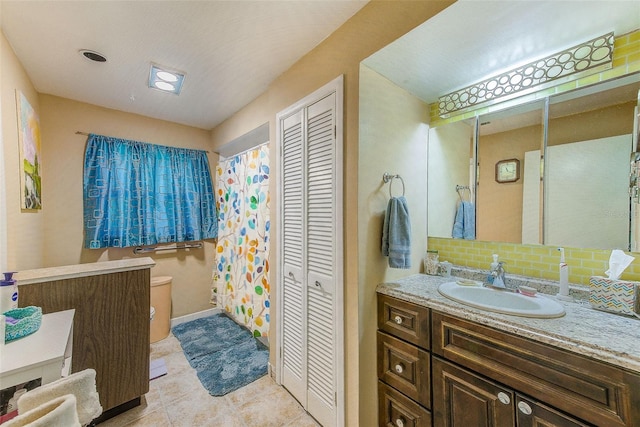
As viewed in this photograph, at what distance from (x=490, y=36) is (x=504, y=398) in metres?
1.56

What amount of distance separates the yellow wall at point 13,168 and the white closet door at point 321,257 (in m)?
1.69

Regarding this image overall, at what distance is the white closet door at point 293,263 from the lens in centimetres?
169

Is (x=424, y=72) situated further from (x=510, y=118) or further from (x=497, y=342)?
(x=497, y=342)

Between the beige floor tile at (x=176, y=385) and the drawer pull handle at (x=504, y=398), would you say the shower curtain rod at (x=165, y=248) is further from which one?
the drawer pull handle at (x=504, y=398)

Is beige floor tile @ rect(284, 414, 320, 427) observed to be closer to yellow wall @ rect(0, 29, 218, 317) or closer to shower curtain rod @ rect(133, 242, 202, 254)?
yellow wall @ rect(0, 29, 218, 317)

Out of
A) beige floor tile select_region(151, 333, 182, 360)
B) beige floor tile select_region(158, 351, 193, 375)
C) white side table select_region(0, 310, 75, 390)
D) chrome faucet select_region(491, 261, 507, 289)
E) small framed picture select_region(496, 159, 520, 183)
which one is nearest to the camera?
white side table select_region(0, 310, 75, 390)

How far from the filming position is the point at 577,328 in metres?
0.87

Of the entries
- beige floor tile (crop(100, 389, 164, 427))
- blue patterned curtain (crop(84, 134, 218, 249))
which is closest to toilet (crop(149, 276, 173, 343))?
blue patterned curtain (crop(84, 134, 218, 249))

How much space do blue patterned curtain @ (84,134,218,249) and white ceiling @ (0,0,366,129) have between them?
0.63 m

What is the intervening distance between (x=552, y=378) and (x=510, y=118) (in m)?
1.30

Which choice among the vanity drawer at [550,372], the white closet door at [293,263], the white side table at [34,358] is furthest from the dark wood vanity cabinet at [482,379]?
the white side table at [34,358]

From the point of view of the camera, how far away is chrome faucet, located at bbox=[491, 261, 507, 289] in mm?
1313

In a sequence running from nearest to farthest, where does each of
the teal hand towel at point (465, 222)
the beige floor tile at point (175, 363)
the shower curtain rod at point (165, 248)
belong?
the teal hand towel at point (465, 222), the beige floor tile at point (175, 363), the shower curtain rod at point (165, 248)

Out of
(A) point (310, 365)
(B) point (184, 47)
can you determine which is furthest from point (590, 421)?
(B) point (184, 47)
